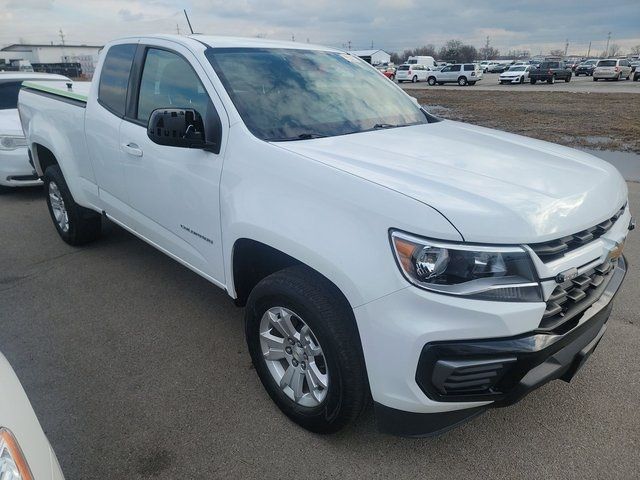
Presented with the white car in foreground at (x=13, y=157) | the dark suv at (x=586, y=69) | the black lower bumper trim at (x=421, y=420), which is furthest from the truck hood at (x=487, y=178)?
the dark suv at (x=586, y=69)

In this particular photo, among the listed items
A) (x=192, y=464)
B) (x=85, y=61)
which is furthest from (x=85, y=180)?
(x=85, y=61)

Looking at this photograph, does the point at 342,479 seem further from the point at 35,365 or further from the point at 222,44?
the point at 222,44

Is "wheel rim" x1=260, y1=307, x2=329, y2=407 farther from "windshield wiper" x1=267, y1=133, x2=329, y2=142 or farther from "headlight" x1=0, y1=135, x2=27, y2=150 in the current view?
"headlight" x1=0, y1=135, x2=27, y2=150

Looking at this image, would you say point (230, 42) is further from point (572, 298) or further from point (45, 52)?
point (45, 52)

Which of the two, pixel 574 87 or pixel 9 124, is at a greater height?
pixel 9 124

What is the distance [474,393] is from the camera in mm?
1983

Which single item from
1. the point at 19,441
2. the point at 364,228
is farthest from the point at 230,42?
the point at 19,441

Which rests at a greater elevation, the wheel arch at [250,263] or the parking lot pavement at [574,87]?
the wheel arch at [250,263]

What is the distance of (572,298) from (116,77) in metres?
3.55

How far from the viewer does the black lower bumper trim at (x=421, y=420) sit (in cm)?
206

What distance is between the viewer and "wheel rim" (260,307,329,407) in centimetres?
242

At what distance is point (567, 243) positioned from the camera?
6.77 ft

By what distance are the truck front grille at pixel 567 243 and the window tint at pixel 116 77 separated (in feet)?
10.1

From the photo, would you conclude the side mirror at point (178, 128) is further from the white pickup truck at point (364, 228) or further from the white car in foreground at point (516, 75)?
the white car in foreground at point (516, 75)
